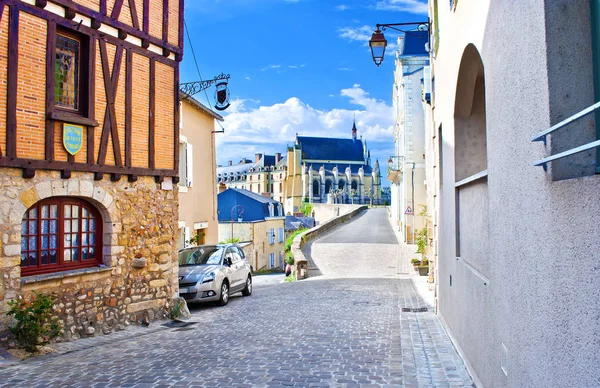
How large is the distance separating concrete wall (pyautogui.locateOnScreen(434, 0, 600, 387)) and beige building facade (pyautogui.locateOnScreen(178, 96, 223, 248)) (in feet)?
39.7

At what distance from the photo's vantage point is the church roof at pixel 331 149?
119 m

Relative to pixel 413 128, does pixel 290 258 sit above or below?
below

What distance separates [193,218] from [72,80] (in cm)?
900

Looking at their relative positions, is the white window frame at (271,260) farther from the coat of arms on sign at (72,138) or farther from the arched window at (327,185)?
the arched window at (327,185)

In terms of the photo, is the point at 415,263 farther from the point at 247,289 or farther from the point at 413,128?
the point at 413,128

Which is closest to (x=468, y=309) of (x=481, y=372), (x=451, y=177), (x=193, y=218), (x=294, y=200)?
(x=481, y=372)

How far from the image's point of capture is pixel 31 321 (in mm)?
7234

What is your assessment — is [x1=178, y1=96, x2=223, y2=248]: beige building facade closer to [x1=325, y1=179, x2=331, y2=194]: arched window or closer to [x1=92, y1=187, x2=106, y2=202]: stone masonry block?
[x1=92, y1=187, x2=106, y2=202]: stone masonry block

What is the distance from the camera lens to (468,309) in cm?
619

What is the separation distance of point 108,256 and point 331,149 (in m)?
113

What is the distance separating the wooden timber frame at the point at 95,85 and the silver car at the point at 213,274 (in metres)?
2.67

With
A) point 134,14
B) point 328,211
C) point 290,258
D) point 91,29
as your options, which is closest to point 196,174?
point 290,258

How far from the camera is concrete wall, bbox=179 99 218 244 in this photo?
54.9ft

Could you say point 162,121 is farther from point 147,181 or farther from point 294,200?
point 294,200
